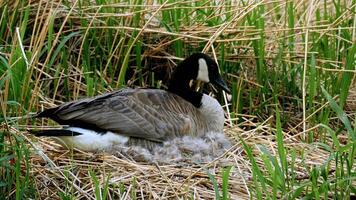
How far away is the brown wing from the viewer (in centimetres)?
533

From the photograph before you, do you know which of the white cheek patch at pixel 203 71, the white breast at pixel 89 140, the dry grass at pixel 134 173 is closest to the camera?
the dry grass at pixel 134 173

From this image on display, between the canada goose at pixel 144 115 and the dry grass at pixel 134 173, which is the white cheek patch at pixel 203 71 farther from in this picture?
the dry grass at pixel 134 173

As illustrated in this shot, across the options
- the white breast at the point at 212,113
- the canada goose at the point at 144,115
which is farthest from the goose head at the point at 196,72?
the white breast at the point at 212,113

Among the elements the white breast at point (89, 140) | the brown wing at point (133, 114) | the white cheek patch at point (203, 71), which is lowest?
the white breast at point (89, 140)

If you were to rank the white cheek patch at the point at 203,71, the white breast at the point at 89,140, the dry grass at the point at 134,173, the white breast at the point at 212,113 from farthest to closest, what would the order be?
the white cheek patch at the point at 203,71, the white breast at the point at 212,113, the white breast at the point at 89,140, the dry grass at the point at 134,173

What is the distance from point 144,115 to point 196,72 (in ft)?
1.89

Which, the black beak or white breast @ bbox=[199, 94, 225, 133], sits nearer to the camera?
white breast @ bbox=[199, 94, 225, 133]

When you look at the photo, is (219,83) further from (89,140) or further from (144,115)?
(89,140)

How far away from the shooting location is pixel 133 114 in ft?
18.1

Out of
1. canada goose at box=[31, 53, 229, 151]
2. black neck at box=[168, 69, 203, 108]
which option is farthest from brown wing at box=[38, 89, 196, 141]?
black neck at box=[168, 69, 203, 108]

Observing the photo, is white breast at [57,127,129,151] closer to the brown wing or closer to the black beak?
the brown wing

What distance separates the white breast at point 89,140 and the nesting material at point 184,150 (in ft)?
0.17

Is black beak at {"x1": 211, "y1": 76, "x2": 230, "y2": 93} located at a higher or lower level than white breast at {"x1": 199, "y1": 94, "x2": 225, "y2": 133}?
higher

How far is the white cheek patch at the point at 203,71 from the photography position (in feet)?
19.5
